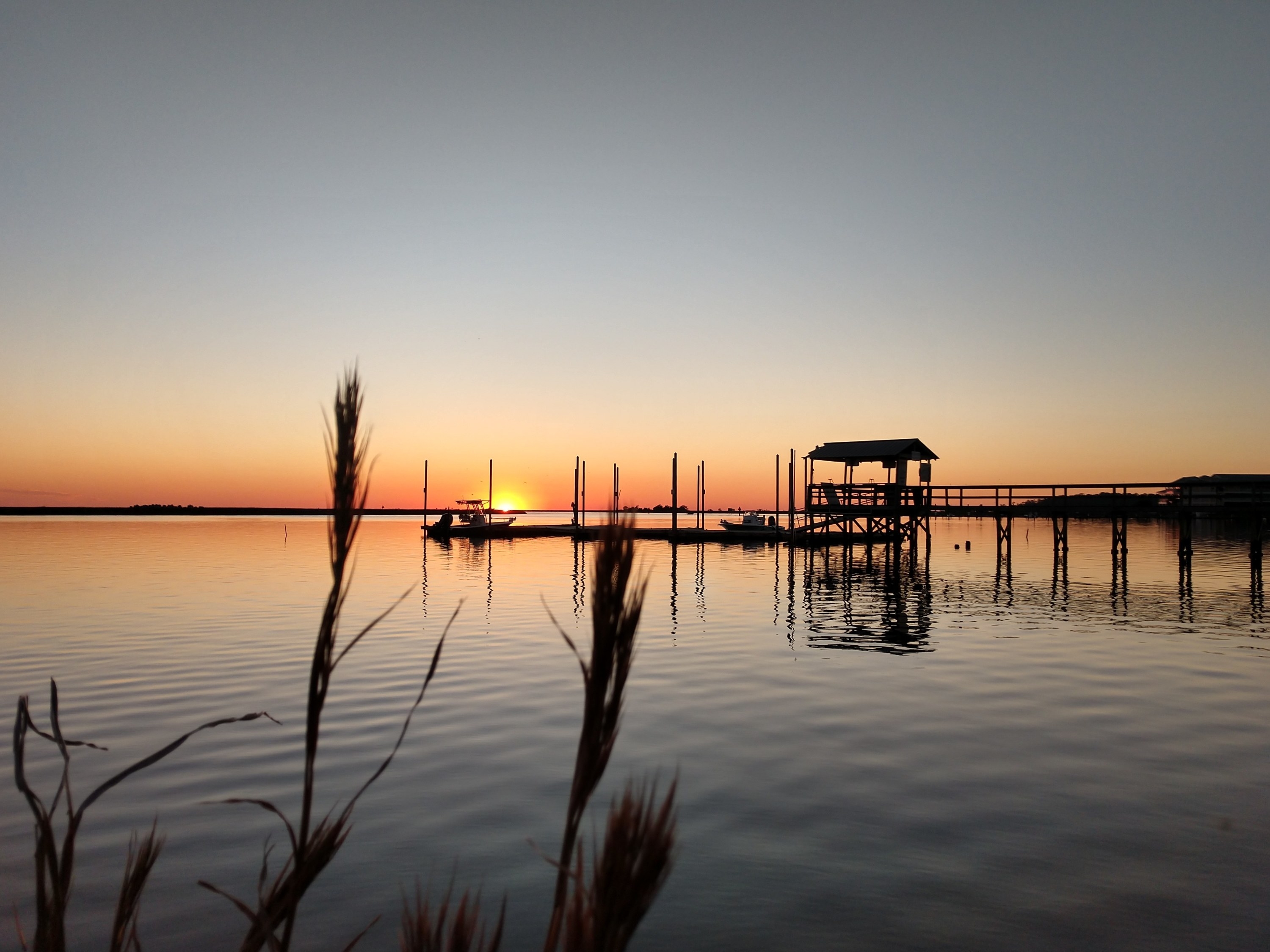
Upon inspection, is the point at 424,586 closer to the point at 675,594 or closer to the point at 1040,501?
the point at 675,594

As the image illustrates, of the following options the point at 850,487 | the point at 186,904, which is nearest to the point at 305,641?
the point at 186,904

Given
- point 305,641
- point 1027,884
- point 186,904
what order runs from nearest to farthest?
point 186,904 < point 1027,884 < point 305,641

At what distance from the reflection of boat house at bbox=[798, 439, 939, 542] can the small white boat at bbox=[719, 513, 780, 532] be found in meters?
11.6

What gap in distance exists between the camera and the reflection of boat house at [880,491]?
52938 millimetres

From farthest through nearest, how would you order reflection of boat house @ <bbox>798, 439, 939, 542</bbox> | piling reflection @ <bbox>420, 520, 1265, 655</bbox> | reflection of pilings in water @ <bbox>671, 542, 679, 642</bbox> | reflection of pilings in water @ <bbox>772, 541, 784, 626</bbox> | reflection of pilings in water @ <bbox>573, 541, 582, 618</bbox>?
reflection of boat house @ <bbox>798, 439, 939, 542</bbox>
reflection of pilings in water @ <bbox>573, 541, 582, 618</bbox>
reflection of pilings in water @ <bbox>772, 541, 784, 626</bbox>
piling reflection @ <bbox>420, 520, 1265, 655</bbox>
reflection of pilings in water @ <bbox>671, 542, 679, 642</bbox>

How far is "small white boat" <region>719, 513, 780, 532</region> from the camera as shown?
70.9m

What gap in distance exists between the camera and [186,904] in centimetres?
656

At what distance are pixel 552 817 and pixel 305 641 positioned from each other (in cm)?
1285

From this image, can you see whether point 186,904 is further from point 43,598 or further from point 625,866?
point 43,598

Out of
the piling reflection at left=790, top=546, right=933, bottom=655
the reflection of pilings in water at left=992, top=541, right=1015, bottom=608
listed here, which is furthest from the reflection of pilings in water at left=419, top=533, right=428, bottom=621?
the reflection of pilings in water at left=992, top=541, right=1015, bottom=608

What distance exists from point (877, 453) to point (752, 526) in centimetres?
2055

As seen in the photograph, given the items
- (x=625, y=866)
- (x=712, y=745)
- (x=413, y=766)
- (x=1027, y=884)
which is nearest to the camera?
(x=625, y=866)

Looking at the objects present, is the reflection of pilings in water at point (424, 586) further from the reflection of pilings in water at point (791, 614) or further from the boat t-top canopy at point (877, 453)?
the boat t-top canopy at point (877, 453)

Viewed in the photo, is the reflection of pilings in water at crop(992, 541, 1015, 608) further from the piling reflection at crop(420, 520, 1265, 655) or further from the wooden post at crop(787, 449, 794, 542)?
the wooden post at crop(787, 449, 794, 542)
